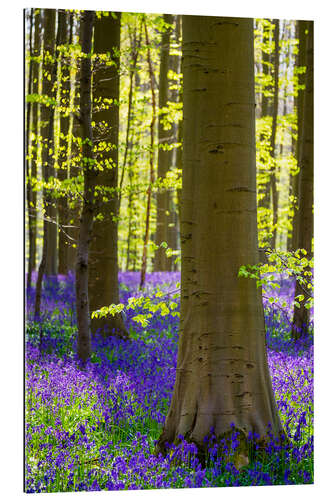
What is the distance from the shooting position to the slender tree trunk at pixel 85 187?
5203 mm

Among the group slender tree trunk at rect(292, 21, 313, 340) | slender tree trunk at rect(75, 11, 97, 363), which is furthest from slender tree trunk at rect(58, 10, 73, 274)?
slender tree trunk at rect(292, 21, 313, 340)

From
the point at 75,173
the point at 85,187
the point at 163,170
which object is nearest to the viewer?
the point at 85,187

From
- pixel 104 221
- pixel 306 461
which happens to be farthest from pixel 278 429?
pixel 104 221

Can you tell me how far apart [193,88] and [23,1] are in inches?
60.2

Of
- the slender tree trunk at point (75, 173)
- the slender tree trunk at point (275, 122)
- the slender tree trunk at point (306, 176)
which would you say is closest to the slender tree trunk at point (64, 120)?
the slender tree trunk at point (75, 173)

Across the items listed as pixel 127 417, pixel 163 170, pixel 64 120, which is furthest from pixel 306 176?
pixel 163 170

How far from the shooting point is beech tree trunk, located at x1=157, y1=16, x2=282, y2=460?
402 centimetres

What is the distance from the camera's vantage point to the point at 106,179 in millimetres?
6090

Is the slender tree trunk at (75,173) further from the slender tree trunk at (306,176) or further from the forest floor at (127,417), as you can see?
the slender tree trunk at (306,176)

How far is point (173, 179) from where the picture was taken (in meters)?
7.07

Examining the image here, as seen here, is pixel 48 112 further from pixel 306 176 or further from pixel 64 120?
pixel 306 176

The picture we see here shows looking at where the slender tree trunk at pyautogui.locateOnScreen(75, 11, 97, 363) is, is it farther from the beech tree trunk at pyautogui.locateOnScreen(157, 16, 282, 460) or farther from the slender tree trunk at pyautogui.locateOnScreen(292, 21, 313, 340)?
the slender tree trunk at pyautogui.locateOnScreen(292, 21, 313, 340)

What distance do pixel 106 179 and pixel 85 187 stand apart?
0.76 meters
